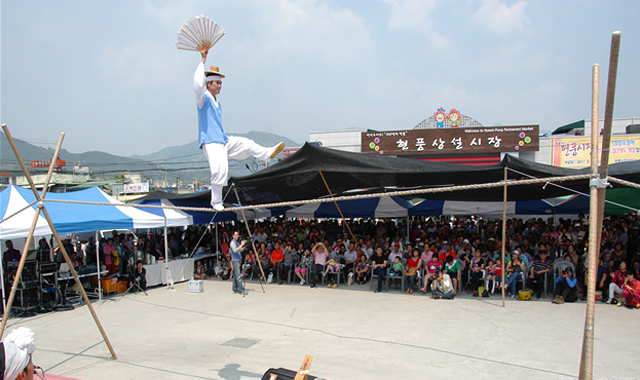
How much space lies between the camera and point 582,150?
62.8 ft

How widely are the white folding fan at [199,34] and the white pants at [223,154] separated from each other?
0.84 metres

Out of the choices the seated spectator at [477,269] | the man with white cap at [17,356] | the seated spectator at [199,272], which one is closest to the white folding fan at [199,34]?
the man with white cap at [17,356]

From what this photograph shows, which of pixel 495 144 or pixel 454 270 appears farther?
pixel 495 144

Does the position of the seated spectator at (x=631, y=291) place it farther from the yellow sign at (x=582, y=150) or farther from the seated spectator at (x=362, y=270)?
the yellow sign at (x=582, y=150)

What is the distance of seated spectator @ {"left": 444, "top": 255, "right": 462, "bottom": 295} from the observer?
816cm

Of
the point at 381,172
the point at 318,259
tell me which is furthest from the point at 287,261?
the point at 381,172

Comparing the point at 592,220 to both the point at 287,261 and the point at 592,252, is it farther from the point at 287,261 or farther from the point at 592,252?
the point at 287,261

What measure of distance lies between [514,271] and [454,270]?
1.10 m

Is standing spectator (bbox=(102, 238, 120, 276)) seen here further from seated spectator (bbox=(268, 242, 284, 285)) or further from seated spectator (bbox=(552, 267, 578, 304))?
seated spectator (bbox=(552, 267, 578, 304))

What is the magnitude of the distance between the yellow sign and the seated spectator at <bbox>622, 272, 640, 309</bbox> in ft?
45.1

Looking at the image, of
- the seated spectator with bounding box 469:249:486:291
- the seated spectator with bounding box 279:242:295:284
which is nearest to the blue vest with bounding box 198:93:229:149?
the seated spectator with bounding box 469:249:486:291

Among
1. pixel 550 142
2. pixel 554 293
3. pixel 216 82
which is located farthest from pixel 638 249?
pixel 550 142

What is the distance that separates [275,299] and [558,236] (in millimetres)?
6908

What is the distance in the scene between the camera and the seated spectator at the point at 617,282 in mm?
7003
